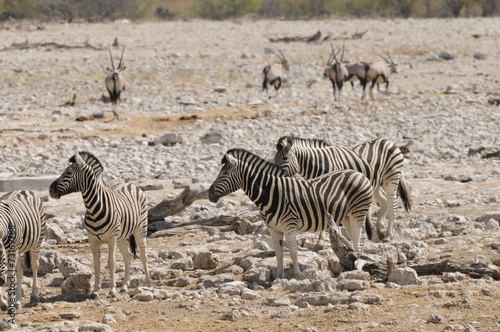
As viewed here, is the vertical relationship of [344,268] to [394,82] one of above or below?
below

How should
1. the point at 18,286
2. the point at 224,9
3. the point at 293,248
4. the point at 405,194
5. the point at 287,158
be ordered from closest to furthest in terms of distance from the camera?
the point at 18,286 < the point at 293,248 < the point at 287,158 < the point at 405,194 < the point at 224,9

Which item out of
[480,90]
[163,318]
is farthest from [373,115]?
[163,318]

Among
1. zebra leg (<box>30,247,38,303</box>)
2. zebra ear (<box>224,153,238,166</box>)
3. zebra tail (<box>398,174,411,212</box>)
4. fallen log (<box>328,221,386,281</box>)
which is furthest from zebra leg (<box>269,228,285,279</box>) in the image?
zebra tail (<box>398,174,411,212</box>)

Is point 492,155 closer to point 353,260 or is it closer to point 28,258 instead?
point 353,260

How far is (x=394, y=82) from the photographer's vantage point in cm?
3020

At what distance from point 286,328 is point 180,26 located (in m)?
37.2

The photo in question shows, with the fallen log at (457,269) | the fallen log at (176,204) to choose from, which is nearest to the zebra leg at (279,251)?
the fallen log at (457,269)

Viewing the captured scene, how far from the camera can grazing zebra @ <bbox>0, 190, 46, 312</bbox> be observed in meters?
7.09

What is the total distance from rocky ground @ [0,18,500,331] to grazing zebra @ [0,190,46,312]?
341 mm

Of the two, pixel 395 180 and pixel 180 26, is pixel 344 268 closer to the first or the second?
pixel 395 180

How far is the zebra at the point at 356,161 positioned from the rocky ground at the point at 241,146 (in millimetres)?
439

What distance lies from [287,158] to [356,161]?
82 cm

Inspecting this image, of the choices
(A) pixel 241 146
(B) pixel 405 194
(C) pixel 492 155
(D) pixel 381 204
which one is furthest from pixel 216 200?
(A) pixel 241 146

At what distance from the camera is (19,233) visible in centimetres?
748
